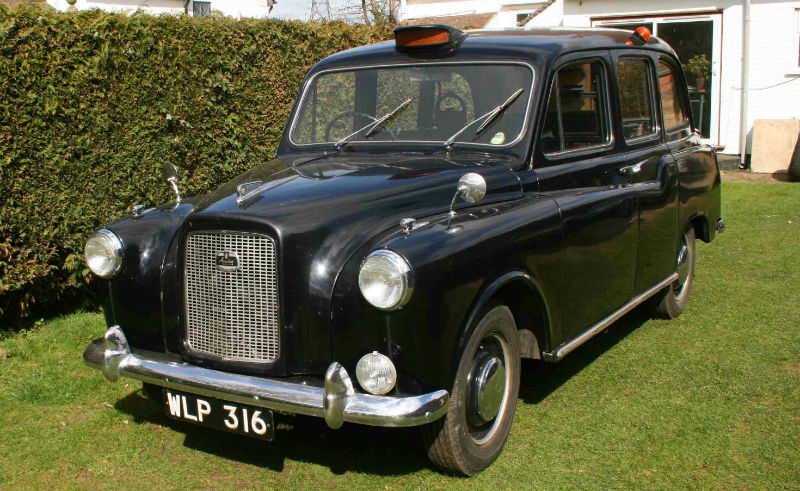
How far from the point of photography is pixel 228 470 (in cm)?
365

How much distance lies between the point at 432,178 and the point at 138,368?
159 centimetres

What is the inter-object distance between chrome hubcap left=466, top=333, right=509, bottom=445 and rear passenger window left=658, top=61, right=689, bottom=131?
2.71 m

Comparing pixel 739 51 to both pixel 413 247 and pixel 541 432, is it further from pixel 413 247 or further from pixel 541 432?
pixel 413 247

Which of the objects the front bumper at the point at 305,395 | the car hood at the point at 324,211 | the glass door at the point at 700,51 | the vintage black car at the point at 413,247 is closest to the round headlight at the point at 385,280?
the vintage black car at the point at 413,247

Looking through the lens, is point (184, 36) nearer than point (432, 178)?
No

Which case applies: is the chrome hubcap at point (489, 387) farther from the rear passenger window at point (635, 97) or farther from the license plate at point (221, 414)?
the rear passenger window at point (635, 97)

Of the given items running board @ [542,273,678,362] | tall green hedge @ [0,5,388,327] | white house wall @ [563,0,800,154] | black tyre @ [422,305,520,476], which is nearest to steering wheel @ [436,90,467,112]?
black tyre @ [422,305,520,476]

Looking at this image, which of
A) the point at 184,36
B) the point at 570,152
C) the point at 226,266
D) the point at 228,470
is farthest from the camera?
the point at 184,36

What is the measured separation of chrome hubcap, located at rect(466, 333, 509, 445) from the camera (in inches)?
133

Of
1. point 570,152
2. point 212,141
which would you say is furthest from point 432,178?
point 212,141

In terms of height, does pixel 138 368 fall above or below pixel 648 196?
below

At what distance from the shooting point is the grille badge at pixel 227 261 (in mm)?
3250

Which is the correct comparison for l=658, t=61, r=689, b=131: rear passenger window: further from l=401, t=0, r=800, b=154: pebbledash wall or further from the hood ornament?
l=401, t=0, r=800, b=154: pebbledash wall

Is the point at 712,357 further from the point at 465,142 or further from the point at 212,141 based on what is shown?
the point at 212,141
